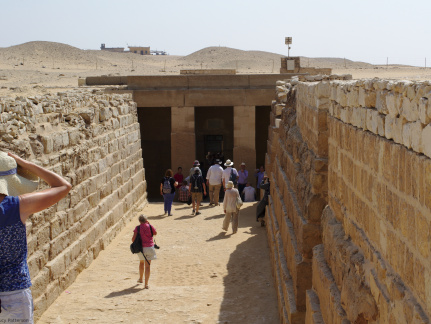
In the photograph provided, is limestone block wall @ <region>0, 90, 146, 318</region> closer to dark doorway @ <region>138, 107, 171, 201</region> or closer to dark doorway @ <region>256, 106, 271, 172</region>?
dark doorway @ <region>138, 107, 171, 201</region>

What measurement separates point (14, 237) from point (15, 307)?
1.45 ft

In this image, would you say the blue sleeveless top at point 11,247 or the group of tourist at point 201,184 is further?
the group of tourist at point 201,184

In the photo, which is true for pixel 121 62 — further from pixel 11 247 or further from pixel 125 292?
pixel 11 247

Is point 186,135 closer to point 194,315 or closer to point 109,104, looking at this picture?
point 109,104

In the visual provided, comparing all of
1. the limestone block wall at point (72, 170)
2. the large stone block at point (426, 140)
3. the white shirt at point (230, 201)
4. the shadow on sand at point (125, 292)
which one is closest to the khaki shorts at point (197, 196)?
the limestone block wall at point (72, 170)

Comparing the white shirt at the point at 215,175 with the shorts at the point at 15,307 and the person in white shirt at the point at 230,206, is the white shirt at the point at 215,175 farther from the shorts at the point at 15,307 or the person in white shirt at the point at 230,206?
the shorts at the point at 15,307

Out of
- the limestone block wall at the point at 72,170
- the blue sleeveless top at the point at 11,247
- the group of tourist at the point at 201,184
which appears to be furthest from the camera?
the group of tourist at the point at 201,184

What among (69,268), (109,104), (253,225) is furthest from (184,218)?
(69,268)

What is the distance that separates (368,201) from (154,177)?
19.2m

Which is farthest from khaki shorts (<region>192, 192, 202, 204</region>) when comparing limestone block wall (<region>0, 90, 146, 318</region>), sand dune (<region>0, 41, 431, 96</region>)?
sand dune (<region>0, 41, 431, 96</region>)

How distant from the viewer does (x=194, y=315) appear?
8.96 metres

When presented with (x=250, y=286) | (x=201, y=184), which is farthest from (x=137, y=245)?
(x=201, y=184)

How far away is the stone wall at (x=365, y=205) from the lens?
2951mm

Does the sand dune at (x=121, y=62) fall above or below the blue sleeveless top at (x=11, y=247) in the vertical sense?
above
